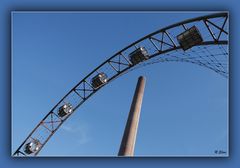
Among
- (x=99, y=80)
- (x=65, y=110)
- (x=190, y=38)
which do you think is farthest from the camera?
(x=99, y=80)

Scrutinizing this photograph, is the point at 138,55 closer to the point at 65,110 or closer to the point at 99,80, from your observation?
the point at 99,80

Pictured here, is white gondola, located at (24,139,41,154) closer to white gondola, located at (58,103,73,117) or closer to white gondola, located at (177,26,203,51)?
white gondola, located at (58,103,73,117)

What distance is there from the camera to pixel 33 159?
566cm

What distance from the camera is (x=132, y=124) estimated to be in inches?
229

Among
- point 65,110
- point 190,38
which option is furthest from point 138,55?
point 65,110

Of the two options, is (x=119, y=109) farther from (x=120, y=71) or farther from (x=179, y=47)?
(x=179, y=47)

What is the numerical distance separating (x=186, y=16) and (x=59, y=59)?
158cm

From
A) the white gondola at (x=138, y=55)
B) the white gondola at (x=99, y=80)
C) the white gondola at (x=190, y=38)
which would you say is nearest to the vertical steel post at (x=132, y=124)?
the white gondola at (x=138, y=55)

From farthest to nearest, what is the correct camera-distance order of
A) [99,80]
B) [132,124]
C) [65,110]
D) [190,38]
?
[99,80] < [65,110] < [190,38] < [132,124]

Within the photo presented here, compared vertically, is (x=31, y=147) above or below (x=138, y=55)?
below

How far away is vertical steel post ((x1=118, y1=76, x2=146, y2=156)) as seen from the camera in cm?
564

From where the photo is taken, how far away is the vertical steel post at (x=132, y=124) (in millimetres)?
5637

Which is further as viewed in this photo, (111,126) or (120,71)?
(120,71)
